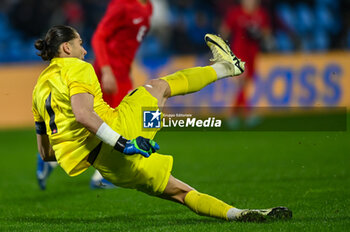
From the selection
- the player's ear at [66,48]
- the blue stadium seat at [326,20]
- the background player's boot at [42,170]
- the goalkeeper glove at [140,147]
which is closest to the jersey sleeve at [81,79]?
the player's ear at [66,48]

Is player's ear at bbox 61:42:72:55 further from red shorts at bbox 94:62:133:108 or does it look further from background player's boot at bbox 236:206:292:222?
red shorts at bbox 94:62:133:108

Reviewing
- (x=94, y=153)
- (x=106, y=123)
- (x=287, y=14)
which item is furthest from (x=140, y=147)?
(x=287, y=14)

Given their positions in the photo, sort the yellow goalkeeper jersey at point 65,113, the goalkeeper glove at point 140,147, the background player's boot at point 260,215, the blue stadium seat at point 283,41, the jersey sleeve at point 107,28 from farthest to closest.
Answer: the blue stadium seat at point 283,41 → the jersey sleeve at point 107,28 → the background player's boot at point 260,215 → the yellow goalkeeper jersey at point 65,113 → the goalkeeper glove at point 140,147

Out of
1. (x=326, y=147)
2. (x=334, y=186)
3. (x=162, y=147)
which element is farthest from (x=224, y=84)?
(x=334, y=186)

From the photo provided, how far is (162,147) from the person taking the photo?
1153cm

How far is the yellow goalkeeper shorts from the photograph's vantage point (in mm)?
4980

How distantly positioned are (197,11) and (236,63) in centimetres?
1169

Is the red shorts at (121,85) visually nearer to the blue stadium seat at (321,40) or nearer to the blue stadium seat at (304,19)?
the blue stadium seat at (321,40)

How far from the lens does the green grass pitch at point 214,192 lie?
209 inches

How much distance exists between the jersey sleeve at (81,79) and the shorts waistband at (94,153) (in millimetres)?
446

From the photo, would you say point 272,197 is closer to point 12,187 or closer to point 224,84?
point 12,187

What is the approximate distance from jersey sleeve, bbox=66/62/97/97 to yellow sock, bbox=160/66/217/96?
663 mm

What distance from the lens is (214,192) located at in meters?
6.89

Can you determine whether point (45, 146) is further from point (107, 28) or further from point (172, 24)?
point (172, 24)
